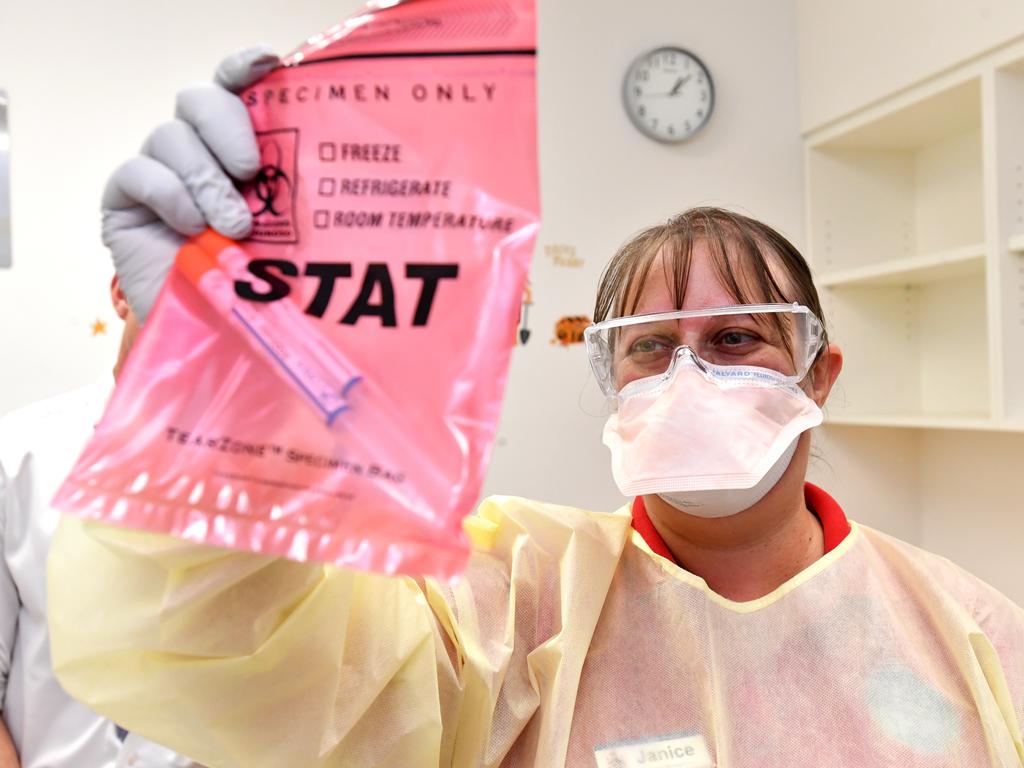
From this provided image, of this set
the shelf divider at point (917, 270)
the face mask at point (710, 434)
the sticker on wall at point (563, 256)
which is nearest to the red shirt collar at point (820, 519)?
the face mask at point (710, 434)

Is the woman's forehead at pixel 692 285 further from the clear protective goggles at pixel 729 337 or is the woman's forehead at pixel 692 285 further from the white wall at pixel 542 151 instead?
the white wall at pixel 542 151

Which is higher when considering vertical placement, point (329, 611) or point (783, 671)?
point (329, 611)

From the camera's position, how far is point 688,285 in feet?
3.61

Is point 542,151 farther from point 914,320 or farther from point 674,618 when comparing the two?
point 674,618

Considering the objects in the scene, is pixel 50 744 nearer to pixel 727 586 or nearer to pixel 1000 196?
pixel 727 586

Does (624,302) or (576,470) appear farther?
(576,470)

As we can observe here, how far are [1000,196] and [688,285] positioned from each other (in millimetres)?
1496

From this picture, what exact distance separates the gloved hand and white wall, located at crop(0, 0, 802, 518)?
164 cm

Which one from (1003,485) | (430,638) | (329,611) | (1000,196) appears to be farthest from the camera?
(1003,485)

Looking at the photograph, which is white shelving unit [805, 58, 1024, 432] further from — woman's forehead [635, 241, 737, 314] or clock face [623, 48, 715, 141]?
woman's forehead [635, 241, 737, 314]

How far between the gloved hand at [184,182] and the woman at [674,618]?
0.27m

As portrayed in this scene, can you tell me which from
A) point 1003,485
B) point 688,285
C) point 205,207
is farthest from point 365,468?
point 1003,485

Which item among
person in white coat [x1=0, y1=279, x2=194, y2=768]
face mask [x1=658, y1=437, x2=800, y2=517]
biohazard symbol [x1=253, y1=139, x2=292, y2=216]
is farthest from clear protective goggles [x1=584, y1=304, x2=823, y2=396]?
person in white coat [x1=0, y1=279, x2=194, y2=768]

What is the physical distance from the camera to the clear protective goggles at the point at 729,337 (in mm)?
1079
